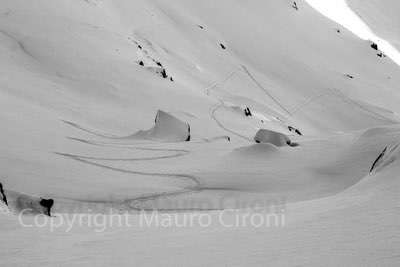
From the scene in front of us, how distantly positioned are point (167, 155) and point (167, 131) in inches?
33.6

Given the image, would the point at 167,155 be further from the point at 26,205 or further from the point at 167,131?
the point at 26,205

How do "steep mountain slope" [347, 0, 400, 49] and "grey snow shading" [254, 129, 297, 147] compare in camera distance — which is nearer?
"grey snow shading" [254, 129, 297, 147]

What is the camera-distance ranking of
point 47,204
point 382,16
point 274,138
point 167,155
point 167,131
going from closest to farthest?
1. point 47,204
2. point 167,155
3. point 274,138
4. point 167,131
5. point 382,16

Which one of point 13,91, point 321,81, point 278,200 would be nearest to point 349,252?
point 278,200

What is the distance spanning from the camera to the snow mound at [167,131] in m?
6.25

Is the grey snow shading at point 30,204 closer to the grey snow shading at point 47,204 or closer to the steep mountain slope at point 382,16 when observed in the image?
the grey snow shading at point 47,204

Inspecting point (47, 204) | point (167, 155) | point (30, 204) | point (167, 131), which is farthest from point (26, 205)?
point (167, 131)

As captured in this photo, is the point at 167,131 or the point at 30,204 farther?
the point at 167,131

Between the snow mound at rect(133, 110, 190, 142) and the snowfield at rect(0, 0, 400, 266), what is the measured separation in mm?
19

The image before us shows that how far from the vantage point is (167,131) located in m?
6.34

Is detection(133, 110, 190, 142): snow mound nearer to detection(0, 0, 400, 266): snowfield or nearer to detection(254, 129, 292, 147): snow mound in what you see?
detection(0, 0, 400, 266): snowfield

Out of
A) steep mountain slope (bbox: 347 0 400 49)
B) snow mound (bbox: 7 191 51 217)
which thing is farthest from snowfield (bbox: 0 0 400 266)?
steep mountain slope (bbox: 347 0 400 49)

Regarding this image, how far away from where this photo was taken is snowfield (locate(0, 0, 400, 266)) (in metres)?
2.50

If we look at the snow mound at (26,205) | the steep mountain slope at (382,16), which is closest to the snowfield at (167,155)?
the snow mound at (26,205)
